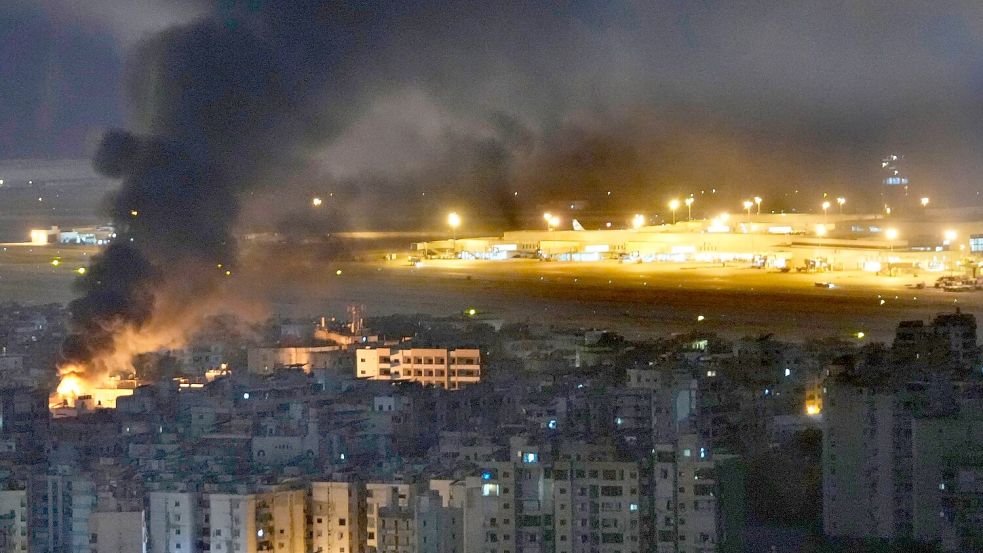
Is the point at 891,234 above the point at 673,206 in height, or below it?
below

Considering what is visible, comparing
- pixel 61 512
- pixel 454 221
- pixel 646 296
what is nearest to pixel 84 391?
pixel 61 512

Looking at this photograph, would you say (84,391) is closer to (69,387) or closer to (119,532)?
(69,387)

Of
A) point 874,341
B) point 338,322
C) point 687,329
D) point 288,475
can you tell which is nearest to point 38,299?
point 338,322

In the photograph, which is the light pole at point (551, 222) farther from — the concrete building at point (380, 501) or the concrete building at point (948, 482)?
the concrete building at point (380, 501)

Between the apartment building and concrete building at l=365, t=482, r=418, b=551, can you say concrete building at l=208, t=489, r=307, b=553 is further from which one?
the apartment building

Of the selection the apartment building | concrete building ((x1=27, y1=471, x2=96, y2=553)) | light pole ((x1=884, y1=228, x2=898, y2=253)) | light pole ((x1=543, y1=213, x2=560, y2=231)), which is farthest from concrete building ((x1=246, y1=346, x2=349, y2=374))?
light pole ((x1=543, y1=213, x2=560, y2=231))

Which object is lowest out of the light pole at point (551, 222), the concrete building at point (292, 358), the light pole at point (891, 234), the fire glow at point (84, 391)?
the fire glow at point (84, 391)

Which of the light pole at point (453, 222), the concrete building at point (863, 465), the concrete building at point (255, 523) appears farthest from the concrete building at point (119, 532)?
the light pole at point (453, 222)

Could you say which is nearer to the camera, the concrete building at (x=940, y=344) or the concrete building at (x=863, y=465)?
the concrete building at (x=863, y=465)
